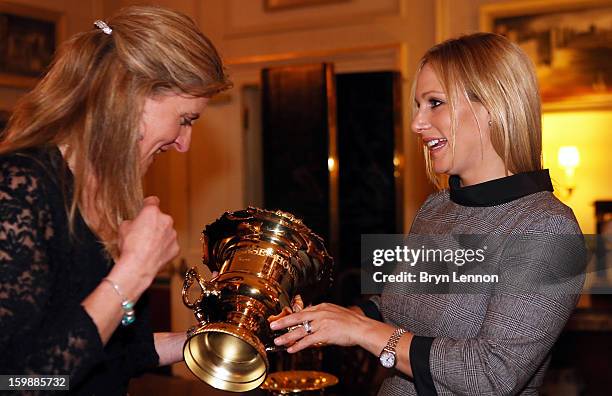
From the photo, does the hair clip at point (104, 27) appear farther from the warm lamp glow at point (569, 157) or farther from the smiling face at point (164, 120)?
the warm lamp glow at point (569, 157)

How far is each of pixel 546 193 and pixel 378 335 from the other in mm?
551

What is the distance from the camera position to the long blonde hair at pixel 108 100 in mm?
1440

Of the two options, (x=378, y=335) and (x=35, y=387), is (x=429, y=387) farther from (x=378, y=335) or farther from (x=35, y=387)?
(x=35, y=387)

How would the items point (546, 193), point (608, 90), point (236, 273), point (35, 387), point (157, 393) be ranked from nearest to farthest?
1. point (35, 387)
2. point (236, 273)
3. point (546, 193)
4. point (157, 393)
5. point (608, 90)

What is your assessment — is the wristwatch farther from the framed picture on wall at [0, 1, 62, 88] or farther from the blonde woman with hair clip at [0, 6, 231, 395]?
the framed picture on wall at [0, 1, 62, 88]

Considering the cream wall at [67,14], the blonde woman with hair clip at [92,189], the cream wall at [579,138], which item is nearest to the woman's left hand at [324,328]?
the blonde woman with hair clip at [92,189]

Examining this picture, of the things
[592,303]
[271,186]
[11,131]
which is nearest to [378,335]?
[11,131]

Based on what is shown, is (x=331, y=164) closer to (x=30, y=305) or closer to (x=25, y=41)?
(x=25, y=41)

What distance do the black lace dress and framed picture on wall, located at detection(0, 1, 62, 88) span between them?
4210 millimetres

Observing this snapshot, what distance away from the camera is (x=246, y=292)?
5.34 ft

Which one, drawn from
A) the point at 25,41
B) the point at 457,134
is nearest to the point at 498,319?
the point at 457,134

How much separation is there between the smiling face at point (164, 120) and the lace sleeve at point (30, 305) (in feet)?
0.93

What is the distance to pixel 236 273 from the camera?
1667mm

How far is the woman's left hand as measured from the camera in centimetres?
170
